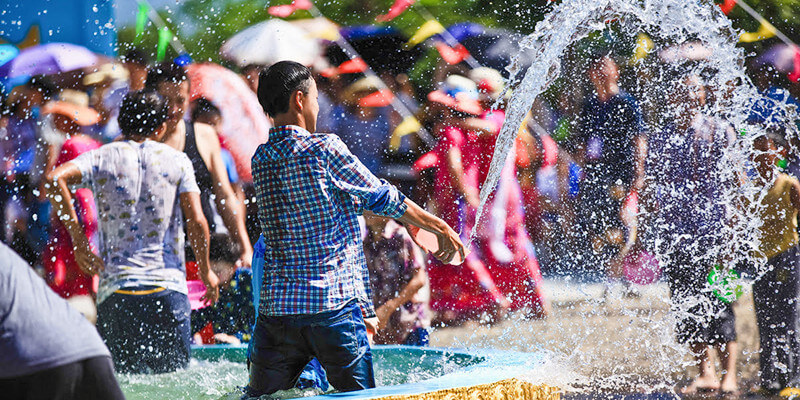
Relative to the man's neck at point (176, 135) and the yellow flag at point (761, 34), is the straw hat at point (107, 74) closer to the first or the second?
the man's neck at point (176, 135)

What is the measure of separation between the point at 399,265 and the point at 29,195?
2.23 metres

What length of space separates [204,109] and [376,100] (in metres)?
1.26

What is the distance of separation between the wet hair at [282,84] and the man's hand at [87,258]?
5.27 ft

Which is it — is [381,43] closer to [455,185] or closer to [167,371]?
[455,185]

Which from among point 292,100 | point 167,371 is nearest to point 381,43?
point 167,371

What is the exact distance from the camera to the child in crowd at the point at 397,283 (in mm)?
4344

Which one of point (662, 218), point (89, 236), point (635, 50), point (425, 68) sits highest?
point (635, 50)

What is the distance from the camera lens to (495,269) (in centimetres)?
501

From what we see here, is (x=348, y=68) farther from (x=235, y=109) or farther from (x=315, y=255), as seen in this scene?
(x=315, y=255)

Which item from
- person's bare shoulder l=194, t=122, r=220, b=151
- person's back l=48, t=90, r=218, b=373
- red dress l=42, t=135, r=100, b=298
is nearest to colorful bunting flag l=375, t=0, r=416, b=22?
person's bare shoulder l=194, t=122, r=220, b=151

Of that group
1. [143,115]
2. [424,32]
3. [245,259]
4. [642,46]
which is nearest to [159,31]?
[424,32]

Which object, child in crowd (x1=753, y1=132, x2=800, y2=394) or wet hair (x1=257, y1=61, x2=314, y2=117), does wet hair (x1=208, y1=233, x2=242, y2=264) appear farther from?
child in crowd (x1=753, y1=132, x2=800, y2=394)

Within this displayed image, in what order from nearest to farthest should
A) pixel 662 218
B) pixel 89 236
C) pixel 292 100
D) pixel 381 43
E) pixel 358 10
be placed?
pixel 292 100
pixel 89 236
pixel 662 218
pixel 381 43
pixel 358 10

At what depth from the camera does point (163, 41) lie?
6445 mm
